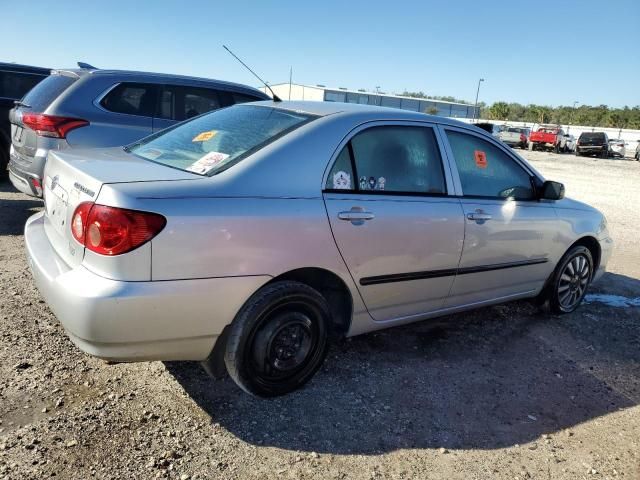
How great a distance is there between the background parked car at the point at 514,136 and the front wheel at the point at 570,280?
3034cm

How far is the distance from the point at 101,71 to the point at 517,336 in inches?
202

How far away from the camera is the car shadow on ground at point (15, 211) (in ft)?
18.9

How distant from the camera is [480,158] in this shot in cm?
379

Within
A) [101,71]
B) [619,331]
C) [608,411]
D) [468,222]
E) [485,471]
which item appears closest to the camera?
[485,471]

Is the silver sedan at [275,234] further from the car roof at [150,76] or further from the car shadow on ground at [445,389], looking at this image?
the car roof at [150,76]

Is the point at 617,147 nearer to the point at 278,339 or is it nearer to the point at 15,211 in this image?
the point at 15,211

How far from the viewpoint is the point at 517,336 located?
4.11 m

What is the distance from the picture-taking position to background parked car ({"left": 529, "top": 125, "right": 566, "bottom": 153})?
109 feet

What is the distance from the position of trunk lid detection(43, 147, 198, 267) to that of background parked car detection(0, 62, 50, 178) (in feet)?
18.9

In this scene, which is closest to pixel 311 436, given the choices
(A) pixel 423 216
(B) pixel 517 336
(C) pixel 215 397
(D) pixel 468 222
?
(C) pixel 215 397

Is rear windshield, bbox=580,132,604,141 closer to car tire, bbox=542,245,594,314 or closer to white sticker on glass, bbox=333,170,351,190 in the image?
car tire, bbox=542,245,594,314

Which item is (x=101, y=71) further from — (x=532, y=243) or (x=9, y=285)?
(x=532, y=243)

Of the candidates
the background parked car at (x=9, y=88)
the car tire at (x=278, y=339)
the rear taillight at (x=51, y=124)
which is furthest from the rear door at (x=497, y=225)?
the background parked car at (x=9, y=88)

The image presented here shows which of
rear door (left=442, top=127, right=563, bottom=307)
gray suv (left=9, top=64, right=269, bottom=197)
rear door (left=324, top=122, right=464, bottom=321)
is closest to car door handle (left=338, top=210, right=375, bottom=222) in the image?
rear door (left=324, top=122, right=464, bottom=321)
